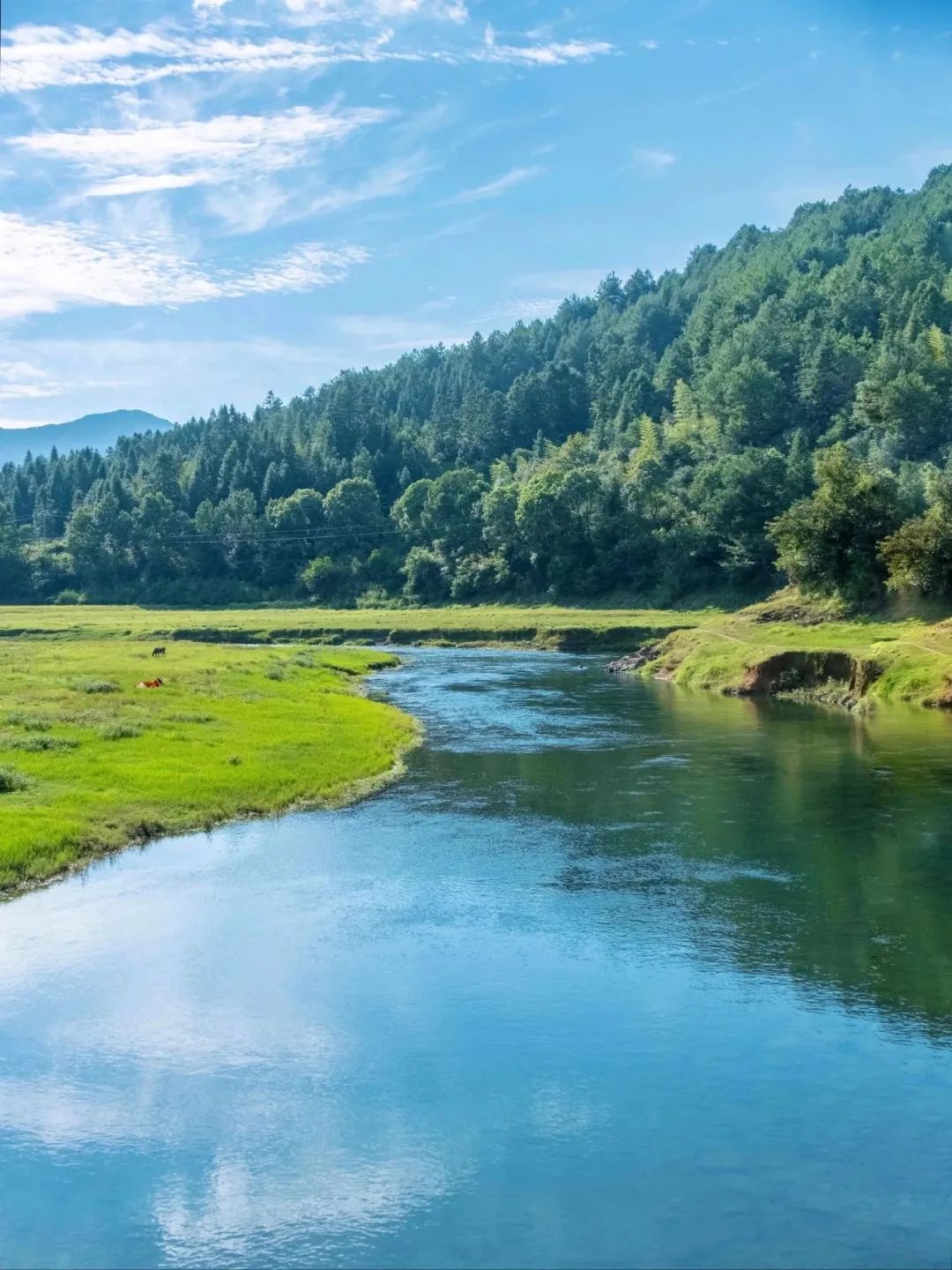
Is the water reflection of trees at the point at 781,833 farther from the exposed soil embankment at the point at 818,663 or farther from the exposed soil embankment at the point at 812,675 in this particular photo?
the exposed soil embankment at the point at 812,675

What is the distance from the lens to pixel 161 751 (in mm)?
46875

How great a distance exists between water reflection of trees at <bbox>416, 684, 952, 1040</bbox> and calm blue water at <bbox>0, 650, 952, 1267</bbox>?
0.17 metres

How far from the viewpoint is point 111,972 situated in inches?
1002

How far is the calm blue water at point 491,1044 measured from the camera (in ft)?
52.9

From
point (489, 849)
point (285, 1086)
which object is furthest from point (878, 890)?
point (285, 1086)

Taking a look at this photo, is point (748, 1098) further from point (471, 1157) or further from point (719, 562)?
point (719, 562)

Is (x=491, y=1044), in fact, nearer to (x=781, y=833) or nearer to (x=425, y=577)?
(x=781, y=833)

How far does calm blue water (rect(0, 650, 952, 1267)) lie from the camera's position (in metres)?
16.1

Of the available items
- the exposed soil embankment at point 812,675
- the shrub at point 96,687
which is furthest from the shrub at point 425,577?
the shrub at point 96,687

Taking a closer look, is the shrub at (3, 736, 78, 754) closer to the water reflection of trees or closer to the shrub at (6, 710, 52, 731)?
the shrub at (6, 710, 52, 731)

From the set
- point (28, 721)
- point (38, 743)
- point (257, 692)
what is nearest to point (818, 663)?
point (257, 692)

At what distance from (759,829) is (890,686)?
120 ft

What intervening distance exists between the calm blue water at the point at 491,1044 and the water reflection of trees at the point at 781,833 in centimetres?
17

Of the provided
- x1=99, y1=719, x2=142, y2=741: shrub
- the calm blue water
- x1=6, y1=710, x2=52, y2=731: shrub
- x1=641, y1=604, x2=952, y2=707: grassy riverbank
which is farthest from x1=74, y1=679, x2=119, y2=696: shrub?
x1=641, y1=604, x2=952, y2=707: grassy riverbank
